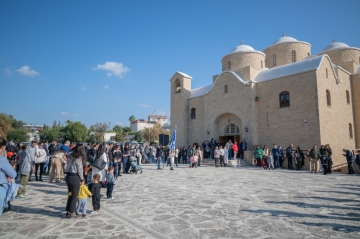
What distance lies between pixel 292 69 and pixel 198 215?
16515mm

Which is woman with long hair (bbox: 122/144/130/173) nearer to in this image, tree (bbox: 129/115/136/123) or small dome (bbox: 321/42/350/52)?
small dome (bbox: 321/42/350/52)

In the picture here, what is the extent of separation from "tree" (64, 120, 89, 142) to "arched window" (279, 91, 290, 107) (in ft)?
151

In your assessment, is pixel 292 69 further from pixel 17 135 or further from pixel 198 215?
pixel 17 135

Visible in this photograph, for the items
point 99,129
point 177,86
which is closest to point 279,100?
point 177,86

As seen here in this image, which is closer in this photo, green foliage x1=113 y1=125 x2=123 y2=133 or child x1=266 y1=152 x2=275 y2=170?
child x1=266 y1=152 x2=275 y2=170

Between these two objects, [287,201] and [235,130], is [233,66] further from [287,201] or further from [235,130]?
[287,201]

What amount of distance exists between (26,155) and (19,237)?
3.74 metres

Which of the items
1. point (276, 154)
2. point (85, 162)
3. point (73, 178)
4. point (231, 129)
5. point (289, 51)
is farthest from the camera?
point (289, 51)

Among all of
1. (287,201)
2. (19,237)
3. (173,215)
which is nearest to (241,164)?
(287,201)

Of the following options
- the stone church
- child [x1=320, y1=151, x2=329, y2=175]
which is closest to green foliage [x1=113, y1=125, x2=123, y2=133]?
the stone church

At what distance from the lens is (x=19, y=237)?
4.02m

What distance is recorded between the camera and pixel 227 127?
2184 centimetres

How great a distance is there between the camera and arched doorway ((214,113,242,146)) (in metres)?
20.9

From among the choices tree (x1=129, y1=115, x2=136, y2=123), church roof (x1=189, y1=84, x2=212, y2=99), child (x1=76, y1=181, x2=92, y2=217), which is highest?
tree (x1=129, y1=115, x2=136, y2=123)
